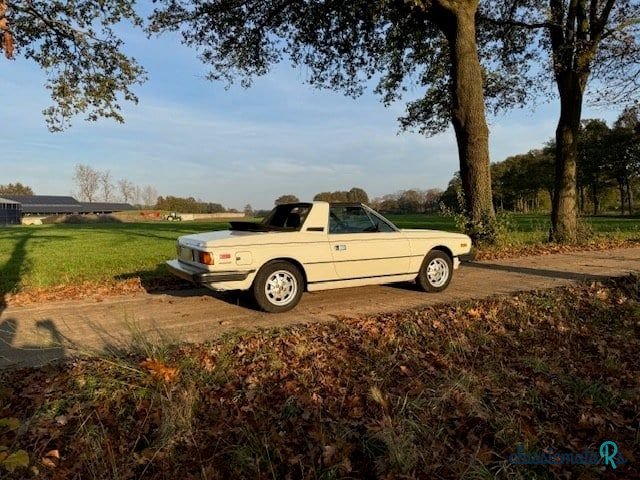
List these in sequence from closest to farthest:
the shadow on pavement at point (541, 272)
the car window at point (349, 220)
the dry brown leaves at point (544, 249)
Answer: the car window at point (349, 220) → the shadow on pavement at point (541, 272) → the dry brown leaves at point (544, 249)

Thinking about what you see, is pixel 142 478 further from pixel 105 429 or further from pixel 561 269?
pixel 561 269

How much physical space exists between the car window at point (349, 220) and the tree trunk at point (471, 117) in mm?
6404

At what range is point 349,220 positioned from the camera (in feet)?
22.6

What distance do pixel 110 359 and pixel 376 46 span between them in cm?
1384

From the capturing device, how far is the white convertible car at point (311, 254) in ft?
19.4

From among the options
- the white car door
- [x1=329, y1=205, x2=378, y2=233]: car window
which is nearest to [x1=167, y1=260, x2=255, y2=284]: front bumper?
the white car door

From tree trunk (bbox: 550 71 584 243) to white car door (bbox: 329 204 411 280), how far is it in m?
9.65

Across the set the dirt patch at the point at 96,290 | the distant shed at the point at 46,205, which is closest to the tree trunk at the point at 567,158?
the dirt patch at the point at 96,290

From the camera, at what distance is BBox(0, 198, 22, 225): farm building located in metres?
81.4

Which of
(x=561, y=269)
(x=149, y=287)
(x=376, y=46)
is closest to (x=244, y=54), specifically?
(x=376, y=46)

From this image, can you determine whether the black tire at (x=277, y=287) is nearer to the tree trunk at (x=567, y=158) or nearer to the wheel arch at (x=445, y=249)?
the wheel arch at (x=445, y=249)

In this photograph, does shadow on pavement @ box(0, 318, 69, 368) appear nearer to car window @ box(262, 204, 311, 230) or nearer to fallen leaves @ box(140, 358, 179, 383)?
fallen leaves @ box(140, 358, 179, 383)

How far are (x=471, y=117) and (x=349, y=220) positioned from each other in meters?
7.08

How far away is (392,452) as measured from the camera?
2.92m
